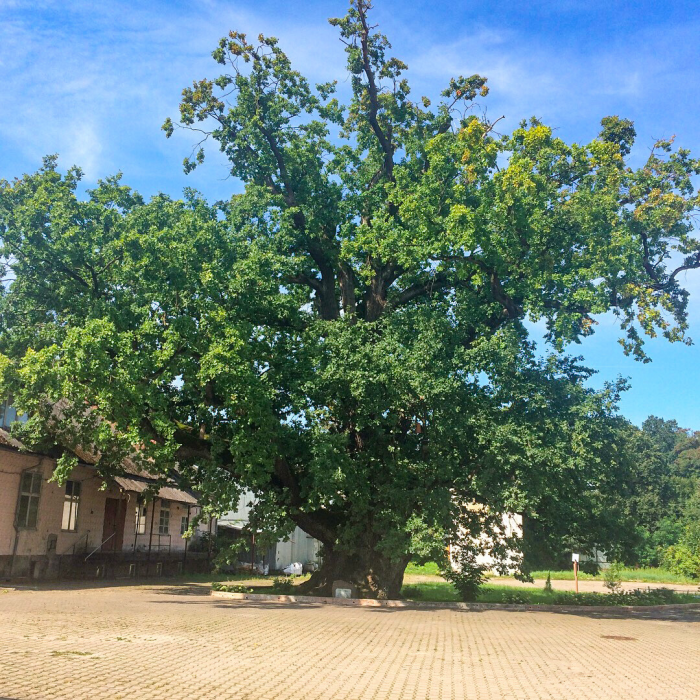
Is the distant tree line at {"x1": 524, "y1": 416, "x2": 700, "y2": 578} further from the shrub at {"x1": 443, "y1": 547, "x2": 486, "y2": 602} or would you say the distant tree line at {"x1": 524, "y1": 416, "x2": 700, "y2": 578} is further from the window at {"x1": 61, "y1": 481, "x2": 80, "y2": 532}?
the window at {"x1": 61, "y1": 481, "x2": 80, "y2": 532}

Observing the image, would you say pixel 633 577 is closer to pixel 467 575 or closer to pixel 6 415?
pixel 467 575

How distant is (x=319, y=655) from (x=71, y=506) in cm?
1811

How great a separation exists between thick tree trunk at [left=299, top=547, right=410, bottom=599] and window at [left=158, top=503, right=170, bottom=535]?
1332cm

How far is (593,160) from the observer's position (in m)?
19.5

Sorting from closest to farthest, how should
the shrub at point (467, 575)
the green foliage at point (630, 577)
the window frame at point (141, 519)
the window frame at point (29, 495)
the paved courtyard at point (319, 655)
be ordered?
the paved courtyard at point (319, 655) < the shrub at point (467, 575) < the window frame at point (29, 495) < the window frame at point (141, 519) < the green foliage at point (630, 577)

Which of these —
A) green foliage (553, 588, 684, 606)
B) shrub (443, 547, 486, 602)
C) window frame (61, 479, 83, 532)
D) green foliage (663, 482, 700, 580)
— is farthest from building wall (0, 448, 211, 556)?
green foliage (663, 482, 700, 580)

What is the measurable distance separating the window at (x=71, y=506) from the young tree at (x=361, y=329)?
5.93m

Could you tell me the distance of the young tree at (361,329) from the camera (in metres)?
17.1

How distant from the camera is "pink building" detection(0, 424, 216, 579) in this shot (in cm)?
2083

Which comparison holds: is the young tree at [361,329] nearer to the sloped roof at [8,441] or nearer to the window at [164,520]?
the sloped roof at [8,441]

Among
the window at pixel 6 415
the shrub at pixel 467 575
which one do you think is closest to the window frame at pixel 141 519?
the window at pixel 6 415

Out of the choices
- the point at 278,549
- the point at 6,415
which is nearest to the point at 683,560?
the point at 278,549

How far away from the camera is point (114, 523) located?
2775cm

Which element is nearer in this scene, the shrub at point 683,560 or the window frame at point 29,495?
the window frame at point 29,495
